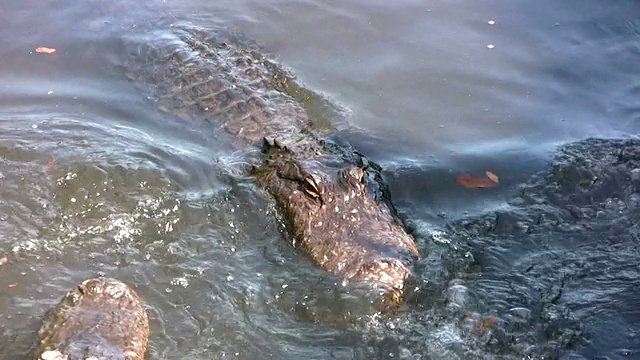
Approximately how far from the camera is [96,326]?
5.01 meters

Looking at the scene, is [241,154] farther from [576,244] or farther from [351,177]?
[576,244]

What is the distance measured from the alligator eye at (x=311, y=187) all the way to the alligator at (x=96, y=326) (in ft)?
6.63

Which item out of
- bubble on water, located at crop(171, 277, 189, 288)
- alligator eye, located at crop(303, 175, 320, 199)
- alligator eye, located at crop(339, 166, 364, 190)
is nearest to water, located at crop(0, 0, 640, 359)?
bubble on water, located at crop(171, 277, 189, 288)

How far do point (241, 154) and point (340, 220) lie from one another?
5.54ft

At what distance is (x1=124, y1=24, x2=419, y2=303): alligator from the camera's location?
644 centimetres

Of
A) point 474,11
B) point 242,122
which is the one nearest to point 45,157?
point 242,122

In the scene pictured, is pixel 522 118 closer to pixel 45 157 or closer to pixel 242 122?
pixel 242 122

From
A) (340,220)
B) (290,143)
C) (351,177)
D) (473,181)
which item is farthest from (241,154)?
(473,181)

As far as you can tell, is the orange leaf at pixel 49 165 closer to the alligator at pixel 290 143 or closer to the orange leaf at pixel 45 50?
the alligator at pixel 290 143

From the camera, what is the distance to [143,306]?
5.83m

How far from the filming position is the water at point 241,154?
5.95m

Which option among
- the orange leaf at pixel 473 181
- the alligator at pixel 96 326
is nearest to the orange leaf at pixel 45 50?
the alligator at pixel 96 326

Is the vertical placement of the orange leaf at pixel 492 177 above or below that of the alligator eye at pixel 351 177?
below

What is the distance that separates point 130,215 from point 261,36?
4.52 m
